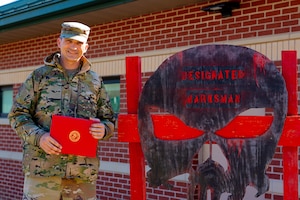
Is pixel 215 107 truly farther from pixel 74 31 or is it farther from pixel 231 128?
pixel 74 31

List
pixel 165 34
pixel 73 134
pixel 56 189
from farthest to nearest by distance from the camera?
pixel 165 34
pixel 56 189
pixel 73 134

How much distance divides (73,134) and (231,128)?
98 centimetres

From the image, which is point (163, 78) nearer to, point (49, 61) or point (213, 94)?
point (213, 94)

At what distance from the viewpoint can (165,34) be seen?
5809mm

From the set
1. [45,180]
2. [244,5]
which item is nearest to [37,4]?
[244,5]

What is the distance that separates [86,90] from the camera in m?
3.18

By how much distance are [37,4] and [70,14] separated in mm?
728

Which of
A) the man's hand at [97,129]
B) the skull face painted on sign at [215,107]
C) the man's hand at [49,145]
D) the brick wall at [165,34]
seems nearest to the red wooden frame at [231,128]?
the skull face painted on sign at [215,107]

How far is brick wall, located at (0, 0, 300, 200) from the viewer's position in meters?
4.74

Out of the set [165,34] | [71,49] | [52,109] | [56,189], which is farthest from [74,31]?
[165,34]

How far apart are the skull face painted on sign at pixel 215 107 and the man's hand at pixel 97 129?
0.79ft

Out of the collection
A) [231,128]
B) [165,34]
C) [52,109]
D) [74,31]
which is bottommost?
[231,128]

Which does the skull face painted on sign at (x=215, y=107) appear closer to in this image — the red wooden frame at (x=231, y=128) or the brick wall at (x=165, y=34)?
the red wooden frame at (x=231, y=128)

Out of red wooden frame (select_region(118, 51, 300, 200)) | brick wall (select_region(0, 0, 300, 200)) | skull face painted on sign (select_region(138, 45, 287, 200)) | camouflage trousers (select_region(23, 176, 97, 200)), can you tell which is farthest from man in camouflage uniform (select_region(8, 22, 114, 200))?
brick wall (select_region(0, 0, 300, 200))
